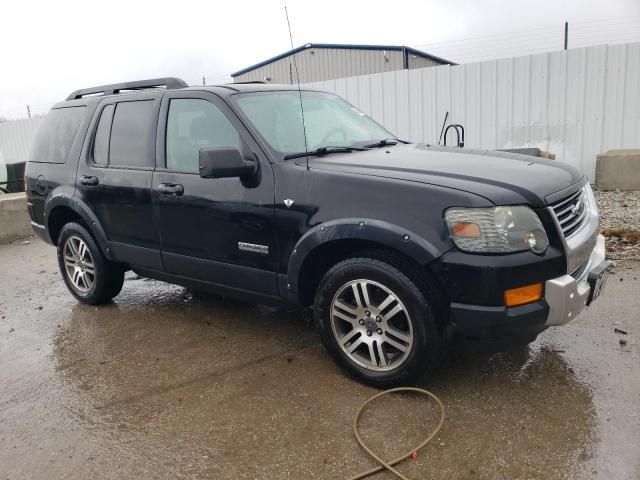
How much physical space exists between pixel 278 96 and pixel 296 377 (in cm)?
209

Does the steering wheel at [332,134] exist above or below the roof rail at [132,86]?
below

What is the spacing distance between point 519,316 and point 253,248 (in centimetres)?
173

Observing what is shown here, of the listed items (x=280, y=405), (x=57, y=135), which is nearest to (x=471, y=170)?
(x=280, y=405)

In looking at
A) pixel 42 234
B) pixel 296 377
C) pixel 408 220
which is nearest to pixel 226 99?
pixel 408 220

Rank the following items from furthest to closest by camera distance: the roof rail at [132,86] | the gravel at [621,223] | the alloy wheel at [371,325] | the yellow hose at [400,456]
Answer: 1. the gravel at [621,223]
2. the roof rail at [132,86]
3. the alloy wheel at [371,325]
4. the yellow hose at [400,456]

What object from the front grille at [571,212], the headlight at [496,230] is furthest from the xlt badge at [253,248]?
the front grille at [571,212]

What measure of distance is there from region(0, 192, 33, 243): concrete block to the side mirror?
6629 millimetres

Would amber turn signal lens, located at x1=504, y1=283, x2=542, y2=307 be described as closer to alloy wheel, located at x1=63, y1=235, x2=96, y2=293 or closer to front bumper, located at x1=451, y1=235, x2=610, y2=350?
front bumper, located at x1=451, y1=235, x2=610, y2=350

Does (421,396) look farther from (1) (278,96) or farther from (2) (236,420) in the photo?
(1) (278,96)

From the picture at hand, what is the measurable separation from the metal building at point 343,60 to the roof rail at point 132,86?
14841 mm

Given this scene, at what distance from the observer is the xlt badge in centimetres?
373

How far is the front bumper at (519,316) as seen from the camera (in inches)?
116

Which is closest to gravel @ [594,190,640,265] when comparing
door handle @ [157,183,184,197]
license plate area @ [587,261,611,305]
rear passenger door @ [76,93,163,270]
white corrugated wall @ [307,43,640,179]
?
white corrugated wall @ [307,43,640,179]

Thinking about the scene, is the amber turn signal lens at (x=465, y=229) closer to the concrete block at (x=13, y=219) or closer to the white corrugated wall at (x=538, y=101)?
the white corrugated wall at (x=538, y=101)
